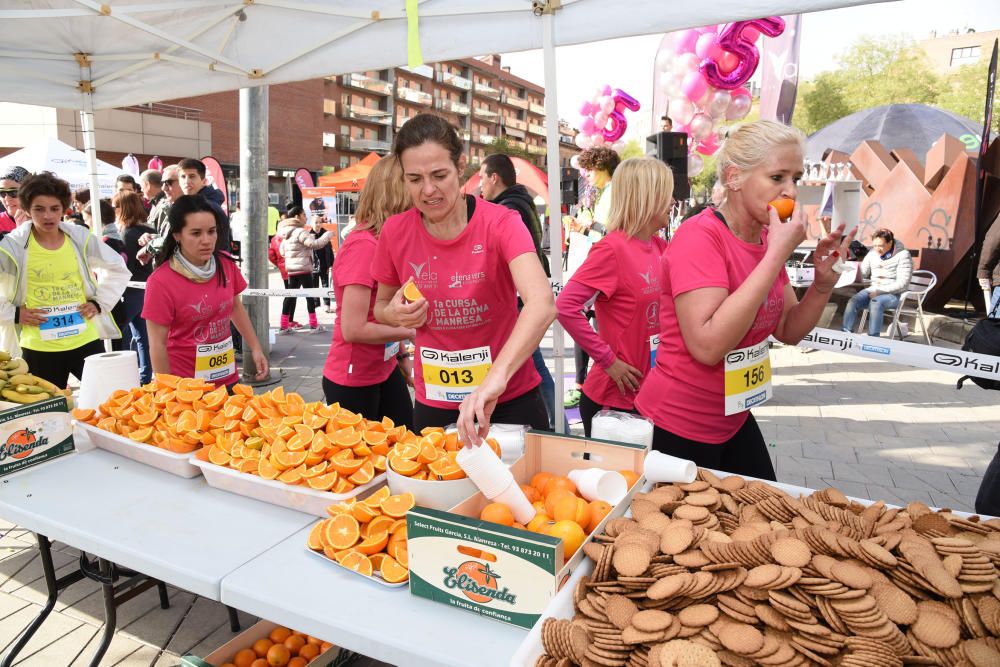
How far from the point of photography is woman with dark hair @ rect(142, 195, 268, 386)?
289cm

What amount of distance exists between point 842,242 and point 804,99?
1258 inches

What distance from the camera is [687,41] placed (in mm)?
8289

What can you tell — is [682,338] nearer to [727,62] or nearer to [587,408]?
[587,408]

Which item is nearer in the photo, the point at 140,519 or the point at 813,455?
the point at 140,519

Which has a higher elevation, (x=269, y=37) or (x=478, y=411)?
(x=269, y=37)

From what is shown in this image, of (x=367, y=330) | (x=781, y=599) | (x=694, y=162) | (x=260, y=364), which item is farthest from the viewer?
(x=694, y=162)

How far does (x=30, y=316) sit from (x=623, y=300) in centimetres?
325

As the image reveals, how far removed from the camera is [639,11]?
257 centimetres

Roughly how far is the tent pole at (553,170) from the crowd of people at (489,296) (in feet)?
0.66

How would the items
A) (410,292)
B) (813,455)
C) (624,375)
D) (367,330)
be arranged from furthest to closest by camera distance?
(813,455) → (624,375) → (367,330) → (410,292)

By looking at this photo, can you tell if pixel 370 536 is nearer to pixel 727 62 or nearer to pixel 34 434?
pixel 34 434

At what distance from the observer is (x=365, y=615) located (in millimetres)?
1250

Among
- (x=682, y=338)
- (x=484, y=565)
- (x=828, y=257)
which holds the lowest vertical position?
(x=484, y=565)

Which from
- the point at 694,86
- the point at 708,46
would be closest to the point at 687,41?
the point at 708,46
